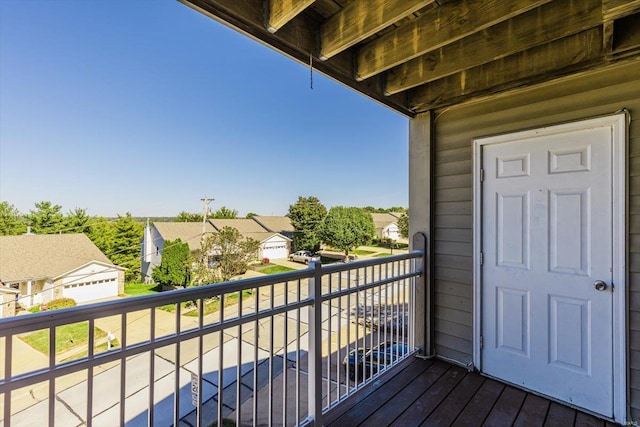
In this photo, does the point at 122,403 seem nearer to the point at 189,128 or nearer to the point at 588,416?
the point at 588,416

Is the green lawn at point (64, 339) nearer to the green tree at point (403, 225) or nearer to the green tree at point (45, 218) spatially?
the green tree at point (45, 218)

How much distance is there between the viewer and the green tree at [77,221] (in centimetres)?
1936

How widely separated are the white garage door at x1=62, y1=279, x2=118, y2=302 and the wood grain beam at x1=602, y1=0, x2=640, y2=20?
65.3 ft

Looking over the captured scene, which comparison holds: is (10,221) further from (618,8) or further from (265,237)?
(618,8)

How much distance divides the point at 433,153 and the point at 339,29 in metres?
1.48

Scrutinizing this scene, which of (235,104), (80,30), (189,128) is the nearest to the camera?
(80,30)

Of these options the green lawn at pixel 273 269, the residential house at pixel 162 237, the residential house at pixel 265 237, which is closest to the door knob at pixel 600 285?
the residential house at pixel 162 237

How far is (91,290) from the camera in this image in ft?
50.2

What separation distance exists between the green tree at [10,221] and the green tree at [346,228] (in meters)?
21.1

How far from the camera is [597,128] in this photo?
1854 millimetres

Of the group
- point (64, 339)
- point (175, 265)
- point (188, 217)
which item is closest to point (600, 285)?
point (64, 339)

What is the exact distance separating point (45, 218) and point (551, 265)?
84.4ft

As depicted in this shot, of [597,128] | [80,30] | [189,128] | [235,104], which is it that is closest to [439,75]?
[597,128]

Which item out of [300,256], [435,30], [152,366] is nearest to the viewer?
[152,366]
